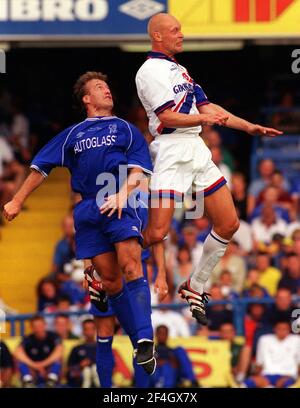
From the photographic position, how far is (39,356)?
18.4 metres

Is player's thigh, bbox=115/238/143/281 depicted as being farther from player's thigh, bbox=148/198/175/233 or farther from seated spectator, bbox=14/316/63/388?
seated spectator, bbox=14/316/63/388

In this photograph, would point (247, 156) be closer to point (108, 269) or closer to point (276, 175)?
point (276, 175)

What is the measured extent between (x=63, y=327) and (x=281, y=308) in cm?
254

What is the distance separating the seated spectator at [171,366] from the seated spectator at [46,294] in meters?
2.15

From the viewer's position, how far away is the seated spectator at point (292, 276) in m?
19.7


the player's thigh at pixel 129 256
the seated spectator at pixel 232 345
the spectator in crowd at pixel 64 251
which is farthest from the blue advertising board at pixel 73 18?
the player's thigh at pixel 129 256

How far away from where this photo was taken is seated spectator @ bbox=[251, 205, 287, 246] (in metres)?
20.8

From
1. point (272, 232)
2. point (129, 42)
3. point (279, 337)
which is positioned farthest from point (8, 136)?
point (279, 337)

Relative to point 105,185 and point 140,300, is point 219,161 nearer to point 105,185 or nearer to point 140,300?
point 105,185

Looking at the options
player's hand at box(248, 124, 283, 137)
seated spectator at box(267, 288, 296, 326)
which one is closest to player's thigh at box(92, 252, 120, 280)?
player's hand at box(248, 124, 283, 137)

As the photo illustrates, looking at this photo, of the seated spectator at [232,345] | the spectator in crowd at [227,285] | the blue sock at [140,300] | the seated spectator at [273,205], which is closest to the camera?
the blue sock at [140,300]

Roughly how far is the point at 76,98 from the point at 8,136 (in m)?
10.0

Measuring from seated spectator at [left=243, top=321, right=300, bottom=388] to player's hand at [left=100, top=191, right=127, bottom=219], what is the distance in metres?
5.92

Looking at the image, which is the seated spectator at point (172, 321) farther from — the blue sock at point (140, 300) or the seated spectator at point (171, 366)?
the blue sock at point (140, 300)
